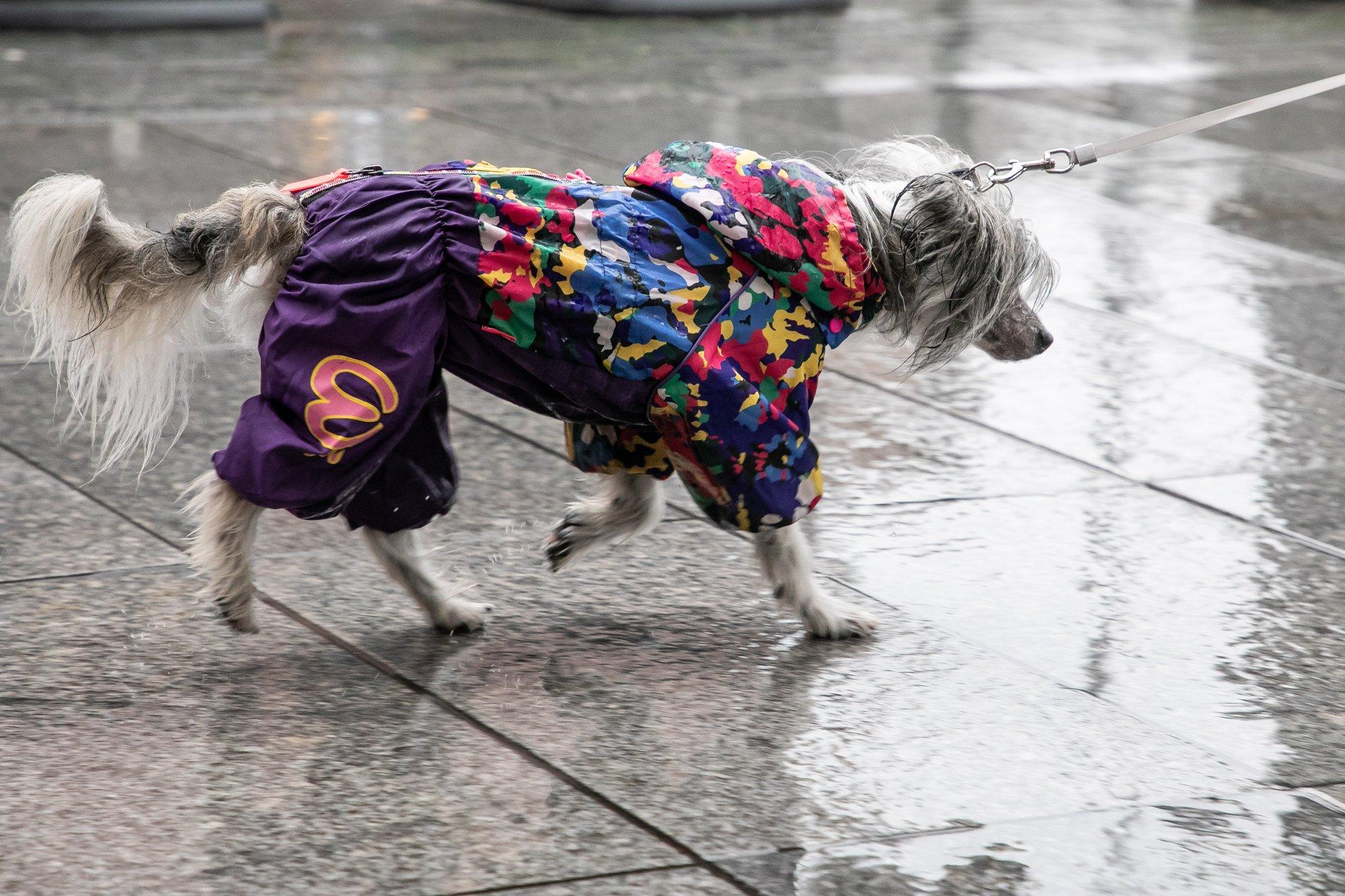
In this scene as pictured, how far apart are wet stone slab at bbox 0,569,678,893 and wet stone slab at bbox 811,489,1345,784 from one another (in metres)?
1.40

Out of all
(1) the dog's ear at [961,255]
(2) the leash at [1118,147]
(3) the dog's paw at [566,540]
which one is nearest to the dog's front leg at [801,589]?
(3) the dog's paw at [566,540]

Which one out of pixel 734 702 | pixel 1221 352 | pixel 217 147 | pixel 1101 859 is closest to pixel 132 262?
pixel 734 702

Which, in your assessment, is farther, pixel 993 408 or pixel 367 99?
pixel 367 99

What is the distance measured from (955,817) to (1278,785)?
0.75m

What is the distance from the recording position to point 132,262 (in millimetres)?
3729

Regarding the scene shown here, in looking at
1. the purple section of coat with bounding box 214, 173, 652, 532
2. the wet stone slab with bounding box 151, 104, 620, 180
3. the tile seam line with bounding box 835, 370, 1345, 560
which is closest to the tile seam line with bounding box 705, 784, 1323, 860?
the purple section of coat with bounding box 214, 173, 652, 532

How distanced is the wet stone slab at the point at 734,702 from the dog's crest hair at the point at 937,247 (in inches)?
31.7

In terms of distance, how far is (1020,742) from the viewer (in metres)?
3.67

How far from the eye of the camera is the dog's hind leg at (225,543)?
3.78 m

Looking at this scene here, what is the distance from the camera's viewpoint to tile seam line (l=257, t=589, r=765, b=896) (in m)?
3.12

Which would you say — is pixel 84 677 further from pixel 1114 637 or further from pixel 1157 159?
pixel 1157 159

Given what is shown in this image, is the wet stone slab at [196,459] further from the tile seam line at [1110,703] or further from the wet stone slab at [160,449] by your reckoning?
the tile seam line at [1110,703]

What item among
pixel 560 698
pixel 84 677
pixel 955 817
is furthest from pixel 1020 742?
pixel 84 677

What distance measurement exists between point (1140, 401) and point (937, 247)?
2386mm
